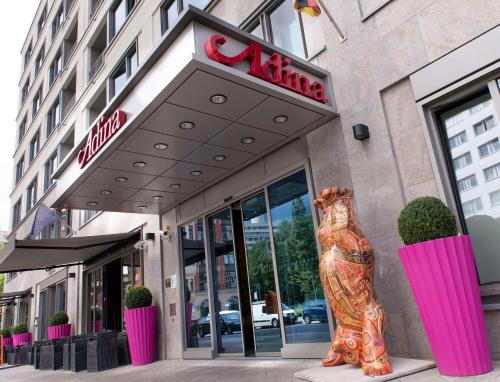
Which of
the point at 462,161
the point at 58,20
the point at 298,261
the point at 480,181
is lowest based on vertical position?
the point at 298,261

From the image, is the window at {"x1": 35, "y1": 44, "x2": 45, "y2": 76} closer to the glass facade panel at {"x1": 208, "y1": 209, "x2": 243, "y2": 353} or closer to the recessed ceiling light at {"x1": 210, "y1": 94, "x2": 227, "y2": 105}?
the glass facade panel at {"x1": 208, "y1": 209, "x2": 243, "y2": 353}

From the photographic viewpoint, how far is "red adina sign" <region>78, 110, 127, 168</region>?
5.65m

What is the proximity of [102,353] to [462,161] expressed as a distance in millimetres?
7837

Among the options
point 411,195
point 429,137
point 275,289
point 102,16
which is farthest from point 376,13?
point 102,16

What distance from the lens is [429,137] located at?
469 centimetres

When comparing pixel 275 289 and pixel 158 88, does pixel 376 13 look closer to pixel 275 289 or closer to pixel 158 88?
pixel 158 88

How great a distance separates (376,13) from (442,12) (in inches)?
37.5

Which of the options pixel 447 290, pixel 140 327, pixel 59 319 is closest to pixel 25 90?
pixel 59 319

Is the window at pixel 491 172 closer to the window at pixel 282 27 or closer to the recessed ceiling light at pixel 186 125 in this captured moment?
the window at pixel 282 27

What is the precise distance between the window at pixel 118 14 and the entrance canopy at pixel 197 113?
21.4 feet

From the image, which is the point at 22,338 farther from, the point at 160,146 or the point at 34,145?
the point at 160,146

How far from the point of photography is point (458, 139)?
4.68 meters

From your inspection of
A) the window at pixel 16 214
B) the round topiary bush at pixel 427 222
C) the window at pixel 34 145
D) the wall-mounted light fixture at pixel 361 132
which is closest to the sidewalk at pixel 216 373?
the round topiary bush at pixel 427 222

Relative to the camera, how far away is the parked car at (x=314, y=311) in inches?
228
